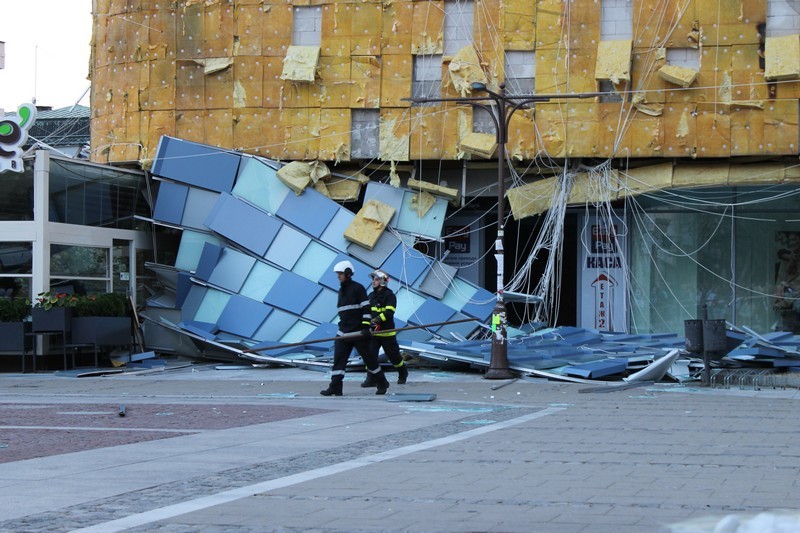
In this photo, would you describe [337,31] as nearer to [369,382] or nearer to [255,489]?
[369,382]

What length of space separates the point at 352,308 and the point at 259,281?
401 inches

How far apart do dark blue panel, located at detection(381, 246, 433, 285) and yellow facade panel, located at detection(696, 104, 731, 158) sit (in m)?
7.05

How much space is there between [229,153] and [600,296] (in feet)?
33.5

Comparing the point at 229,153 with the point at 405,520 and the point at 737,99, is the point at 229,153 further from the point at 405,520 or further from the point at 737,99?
the point at 405,520

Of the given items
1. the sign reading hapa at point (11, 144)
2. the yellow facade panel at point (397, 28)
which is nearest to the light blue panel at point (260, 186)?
the yellow facade panel at point (397, 28)

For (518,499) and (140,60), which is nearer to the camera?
(518,499)

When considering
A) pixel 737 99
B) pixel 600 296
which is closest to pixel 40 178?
pixel 600 296

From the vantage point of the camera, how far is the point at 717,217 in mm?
27859

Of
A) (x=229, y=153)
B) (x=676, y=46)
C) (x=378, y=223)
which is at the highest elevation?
(x=676, y=46)

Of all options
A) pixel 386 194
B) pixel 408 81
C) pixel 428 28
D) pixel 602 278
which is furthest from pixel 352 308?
pixel 602 278

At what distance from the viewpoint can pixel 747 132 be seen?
26.1 meters

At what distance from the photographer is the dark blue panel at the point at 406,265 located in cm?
2666

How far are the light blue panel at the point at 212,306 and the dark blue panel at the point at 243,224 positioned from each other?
133cm

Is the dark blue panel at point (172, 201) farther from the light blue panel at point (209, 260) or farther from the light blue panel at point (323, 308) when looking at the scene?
the light blue panel at point (323, 308)
